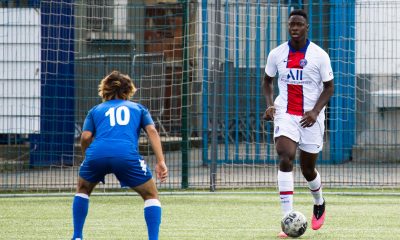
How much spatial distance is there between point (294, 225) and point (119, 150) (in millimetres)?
2320

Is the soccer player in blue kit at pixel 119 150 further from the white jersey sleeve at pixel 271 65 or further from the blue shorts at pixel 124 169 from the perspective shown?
the white jersey sleeve at pixel 271 65

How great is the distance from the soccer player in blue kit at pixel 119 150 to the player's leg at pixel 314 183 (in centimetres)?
276

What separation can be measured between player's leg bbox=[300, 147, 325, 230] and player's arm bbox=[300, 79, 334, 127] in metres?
0.51

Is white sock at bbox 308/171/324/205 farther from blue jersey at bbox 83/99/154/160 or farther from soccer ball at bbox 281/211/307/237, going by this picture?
blue jersey at bbox 83/99/154/160

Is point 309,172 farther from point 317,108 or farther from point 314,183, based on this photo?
point 317,108

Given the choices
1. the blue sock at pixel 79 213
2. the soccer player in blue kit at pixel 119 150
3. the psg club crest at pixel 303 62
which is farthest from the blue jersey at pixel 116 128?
the psg club crest at pixel 303 62

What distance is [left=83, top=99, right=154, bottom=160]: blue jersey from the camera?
375 inches

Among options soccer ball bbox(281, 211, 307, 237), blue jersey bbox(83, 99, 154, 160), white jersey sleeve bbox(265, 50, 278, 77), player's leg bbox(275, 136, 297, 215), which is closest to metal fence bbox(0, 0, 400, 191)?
white jersey sleeve bbox(265, 50, 278, 77)

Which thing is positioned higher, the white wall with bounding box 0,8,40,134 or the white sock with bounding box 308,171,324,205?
the white wall with bounding box 0,8,40,134

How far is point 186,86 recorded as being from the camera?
17078mm

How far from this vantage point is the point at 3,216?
13547 millimetres

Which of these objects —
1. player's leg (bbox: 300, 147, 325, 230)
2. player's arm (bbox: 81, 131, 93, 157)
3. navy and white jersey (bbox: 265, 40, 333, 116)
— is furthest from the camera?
player's leg (bbox: 300, 147, 325, 230)

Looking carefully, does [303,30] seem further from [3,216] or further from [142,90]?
[142,90]

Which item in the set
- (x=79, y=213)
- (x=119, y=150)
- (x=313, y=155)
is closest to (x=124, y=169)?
(x=119, y=150)
